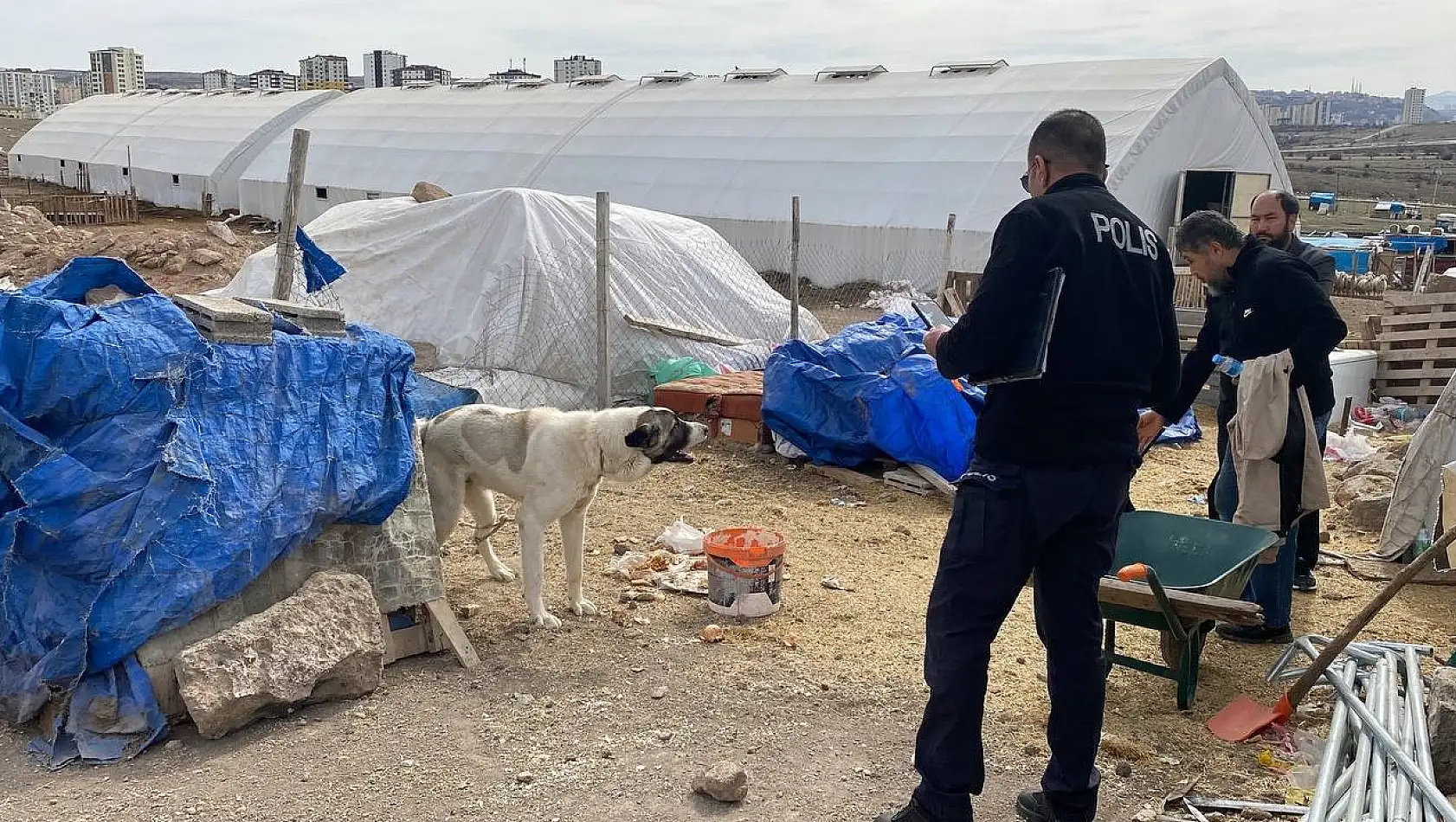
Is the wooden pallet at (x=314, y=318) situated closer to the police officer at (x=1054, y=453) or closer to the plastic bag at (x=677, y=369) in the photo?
the police officer at (x=1054, y=453)

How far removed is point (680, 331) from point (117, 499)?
711 centimetres

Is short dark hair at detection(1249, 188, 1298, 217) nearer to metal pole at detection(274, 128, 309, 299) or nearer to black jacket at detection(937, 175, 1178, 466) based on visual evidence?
black jacket at detection(937, 175, 1178, 466)

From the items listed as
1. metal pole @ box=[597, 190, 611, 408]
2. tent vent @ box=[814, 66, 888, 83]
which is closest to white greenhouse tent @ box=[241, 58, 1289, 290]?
tent vent @ box=[814, 66, 888, 83]

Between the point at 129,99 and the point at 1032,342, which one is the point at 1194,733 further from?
the point at 129,99

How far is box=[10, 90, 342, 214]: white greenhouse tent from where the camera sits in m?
31.9

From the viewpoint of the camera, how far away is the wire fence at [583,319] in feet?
32.6

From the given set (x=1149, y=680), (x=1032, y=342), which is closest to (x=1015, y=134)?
(x=1149, y=680)

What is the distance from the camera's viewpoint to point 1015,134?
59.8 feet

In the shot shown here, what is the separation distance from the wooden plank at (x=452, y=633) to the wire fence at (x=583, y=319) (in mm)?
3888

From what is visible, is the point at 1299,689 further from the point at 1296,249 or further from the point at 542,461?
the point at 542,461

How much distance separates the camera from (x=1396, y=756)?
10.8 feet

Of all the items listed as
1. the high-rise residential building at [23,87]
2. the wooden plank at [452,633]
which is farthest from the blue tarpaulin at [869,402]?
the high-rise residential building at [23,87]

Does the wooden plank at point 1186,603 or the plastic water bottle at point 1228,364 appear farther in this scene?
the plastic water bottle at point 1228,364

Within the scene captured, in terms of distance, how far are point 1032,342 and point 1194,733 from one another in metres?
2.15
